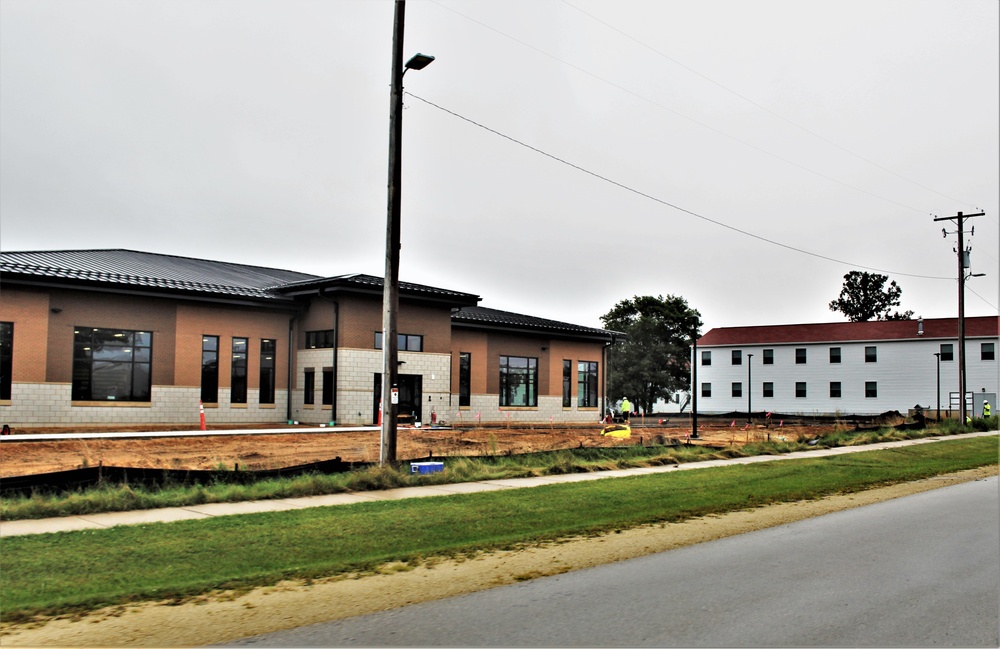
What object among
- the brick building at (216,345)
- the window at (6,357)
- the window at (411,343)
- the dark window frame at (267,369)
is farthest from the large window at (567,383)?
the window at (6,357)

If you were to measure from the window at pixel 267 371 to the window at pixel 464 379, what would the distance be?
1077 cm

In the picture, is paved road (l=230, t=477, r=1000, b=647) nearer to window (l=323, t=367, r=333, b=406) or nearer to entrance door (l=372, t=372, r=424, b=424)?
window (l=323, t=367, r=333, b=406)

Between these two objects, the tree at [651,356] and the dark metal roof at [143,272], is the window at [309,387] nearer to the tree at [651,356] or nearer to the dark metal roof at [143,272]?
the dark metal roof at [143,272]

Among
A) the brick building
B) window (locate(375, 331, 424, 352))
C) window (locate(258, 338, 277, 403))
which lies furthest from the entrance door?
window (locate(258, 338, 277, 403))

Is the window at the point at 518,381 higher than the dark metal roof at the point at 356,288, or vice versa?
the dark metal roof at the point at 356,288

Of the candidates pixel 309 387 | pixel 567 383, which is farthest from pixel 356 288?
pixel 567 383

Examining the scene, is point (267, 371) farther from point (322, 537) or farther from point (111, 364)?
point (322, 537)

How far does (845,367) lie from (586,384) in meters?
31.9

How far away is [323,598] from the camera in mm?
7348

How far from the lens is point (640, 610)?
677 centimetres

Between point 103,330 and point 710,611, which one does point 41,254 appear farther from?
point 710,611

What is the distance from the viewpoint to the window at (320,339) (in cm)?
3631

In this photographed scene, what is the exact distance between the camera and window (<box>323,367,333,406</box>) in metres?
36.0

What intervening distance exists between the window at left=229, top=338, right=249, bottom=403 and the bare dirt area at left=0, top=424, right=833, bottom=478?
490 cm
